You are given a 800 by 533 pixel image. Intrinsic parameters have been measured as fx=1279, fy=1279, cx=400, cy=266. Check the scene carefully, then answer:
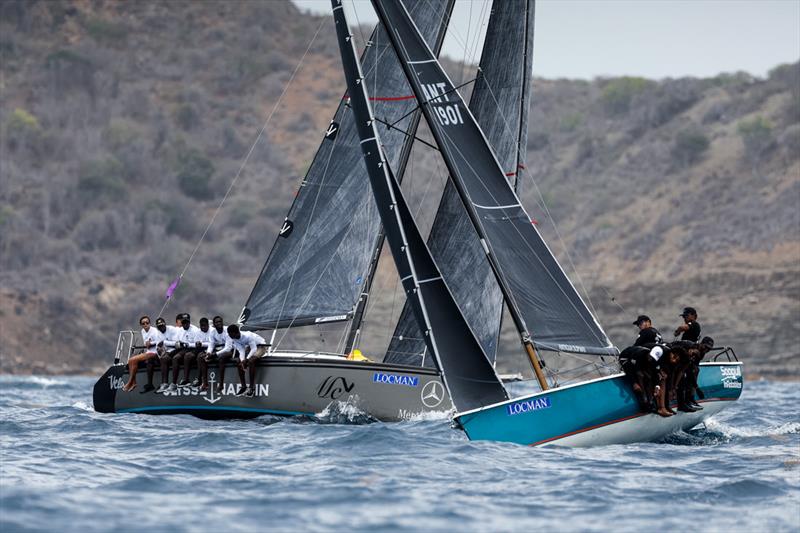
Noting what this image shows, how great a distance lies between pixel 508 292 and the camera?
16.2 m

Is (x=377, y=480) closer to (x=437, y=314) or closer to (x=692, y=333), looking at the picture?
(x=437, y=314)

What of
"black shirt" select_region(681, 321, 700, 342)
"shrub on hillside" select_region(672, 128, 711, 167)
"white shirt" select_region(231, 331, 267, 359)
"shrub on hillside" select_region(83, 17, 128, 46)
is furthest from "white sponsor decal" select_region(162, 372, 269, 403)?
"shrub on hillside" select_region(83, 17, 128, 46)

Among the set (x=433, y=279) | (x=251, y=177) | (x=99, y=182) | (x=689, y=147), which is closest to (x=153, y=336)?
(x=433, y=279)

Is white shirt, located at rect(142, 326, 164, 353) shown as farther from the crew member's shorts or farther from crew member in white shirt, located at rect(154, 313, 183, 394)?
the crew member's shorts

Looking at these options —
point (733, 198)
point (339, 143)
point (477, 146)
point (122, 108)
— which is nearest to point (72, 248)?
point (122, 108)

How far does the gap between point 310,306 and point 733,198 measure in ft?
144

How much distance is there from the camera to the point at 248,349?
1969cm

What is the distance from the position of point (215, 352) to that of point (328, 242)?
2.96 meters

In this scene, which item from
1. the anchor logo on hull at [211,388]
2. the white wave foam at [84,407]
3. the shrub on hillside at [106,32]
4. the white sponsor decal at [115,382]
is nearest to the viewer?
the anchor logo on hull at [211,388]

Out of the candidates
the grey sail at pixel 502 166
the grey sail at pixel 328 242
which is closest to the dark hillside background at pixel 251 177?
the grey sail at pixel 328 242

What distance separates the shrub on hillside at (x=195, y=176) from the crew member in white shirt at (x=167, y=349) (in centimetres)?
5513

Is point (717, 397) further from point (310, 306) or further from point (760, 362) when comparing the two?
point (760, 362)

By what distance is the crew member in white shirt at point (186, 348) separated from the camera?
66.0ft

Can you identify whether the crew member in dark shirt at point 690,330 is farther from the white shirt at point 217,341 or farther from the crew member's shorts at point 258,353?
the white shirt at point 217,341
